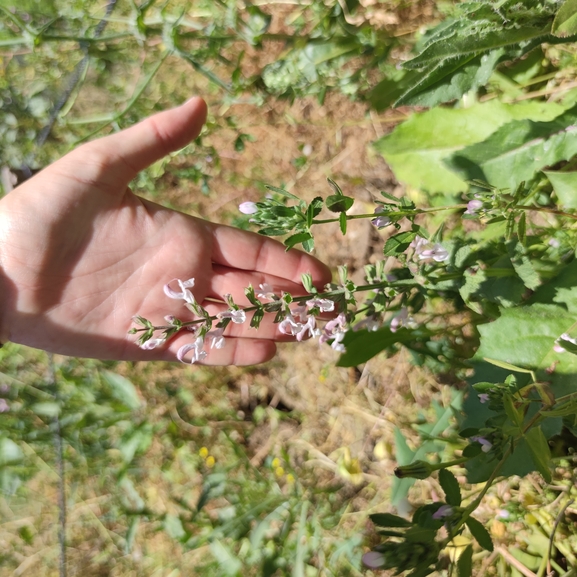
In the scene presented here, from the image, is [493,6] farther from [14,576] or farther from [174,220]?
[14,576]

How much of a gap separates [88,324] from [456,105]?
6.83 ft

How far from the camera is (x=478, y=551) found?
93.1 inches

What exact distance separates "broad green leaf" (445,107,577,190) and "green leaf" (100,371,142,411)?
2.55 meters

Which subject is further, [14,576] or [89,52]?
[14,576]

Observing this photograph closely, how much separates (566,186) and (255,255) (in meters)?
1.19


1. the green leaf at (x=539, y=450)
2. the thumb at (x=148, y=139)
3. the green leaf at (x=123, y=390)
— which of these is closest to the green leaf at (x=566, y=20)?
the green leaf at (x=539, y=450)

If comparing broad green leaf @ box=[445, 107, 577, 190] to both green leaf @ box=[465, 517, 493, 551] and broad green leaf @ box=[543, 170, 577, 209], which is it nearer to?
broad green leaf @ box=[543, 170, 577, 209]

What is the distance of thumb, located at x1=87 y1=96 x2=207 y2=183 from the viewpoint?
209cm

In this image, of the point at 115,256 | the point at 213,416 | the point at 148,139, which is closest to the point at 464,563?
the point at 115,256

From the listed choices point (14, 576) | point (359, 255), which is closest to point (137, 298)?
point (359, 255)

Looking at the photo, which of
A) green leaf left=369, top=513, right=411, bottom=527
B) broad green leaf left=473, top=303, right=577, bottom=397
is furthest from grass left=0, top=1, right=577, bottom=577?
green leaf left=369, top=513, right=411, bottom=527

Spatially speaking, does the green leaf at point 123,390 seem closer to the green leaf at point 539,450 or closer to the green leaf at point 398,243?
the green leaf at point 398,243

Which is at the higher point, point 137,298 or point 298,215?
point 298,215

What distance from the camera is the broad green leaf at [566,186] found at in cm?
179
